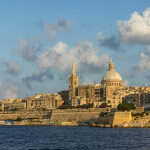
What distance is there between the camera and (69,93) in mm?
98375

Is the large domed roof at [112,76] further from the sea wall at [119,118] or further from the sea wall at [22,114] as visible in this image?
the sea wall at [119,118]

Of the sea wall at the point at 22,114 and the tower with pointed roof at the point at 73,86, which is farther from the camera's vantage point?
the tower with pointed roof at the point at 73,86

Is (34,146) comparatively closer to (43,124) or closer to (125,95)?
(43,124)

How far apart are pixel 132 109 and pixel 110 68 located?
3535 cm

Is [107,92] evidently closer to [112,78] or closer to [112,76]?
[112,78]

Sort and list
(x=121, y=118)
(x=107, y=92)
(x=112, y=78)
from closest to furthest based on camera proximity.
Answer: (x=121, y=118)
(x=107, y=92)
(x=112, y=78)

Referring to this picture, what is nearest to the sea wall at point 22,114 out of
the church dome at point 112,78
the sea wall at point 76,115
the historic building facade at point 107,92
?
the sea wall at point 76,115

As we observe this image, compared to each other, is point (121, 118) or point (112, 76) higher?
point (112, 76)

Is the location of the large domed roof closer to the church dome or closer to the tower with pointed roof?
the church dome

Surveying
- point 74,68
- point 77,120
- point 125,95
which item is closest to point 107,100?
point 125,95

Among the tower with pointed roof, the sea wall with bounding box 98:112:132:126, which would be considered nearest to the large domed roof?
the tower with pointed roof

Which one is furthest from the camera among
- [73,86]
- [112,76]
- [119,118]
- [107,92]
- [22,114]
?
[112,76]

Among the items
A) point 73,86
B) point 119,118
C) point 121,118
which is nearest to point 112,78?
point 73,86

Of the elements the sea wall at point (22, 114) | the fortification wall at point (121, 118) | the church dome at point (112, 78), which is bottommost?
the fortification wall at point (121, 118)
